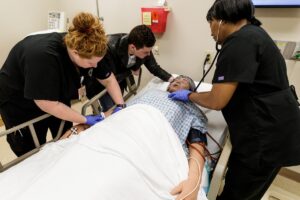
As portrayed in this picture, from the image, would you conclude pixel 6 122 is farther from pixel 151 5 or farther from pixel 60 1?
pixel 60 1

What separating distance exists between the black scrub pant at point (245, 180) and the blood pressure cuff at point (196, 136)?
19 centimetres

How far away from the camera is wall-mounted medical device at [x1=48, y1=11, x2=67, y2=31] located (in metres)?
2.71

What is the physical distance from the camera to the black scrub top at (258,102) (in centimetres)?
100

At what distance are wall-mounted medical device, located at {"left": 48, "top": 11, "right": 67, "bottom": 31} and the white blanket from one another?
2.01 metres

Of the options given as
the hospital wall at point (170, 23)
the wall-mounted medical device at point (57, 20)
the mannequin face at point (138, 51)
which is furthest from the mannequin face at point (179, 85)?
the wall-mounted medical device at point (57, 20)

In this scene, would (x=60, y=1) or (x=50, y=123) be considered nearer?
(x=50, y=123)

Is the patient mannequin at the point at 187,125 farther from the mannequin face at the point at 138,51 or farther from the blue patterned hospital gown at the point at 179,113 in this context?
the mannequin face at the point at 138,51

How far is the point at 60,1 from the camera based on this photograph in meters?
Answer: 2.91

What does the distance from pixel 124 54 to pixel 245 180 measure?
1.17m

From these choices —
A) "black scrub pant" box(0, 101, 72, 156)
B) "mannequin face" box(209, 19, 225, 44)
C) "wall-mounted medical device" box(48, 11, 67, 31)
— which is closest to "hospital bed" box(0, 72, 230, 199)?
"black scrub pant" box(0, 101, 72, 156)

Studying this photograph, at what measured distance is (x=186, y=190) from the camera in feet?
3.26

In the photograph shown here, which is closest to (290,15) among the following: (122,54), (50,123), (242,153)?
(242,153)

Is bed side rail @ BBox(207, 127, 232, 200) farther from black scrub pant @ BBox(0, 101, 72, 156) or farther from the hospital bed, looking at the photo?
black scrub pant @ BBox(0, 101, 72, 156)

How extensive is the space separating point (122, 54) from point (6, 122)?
0.91 meters
